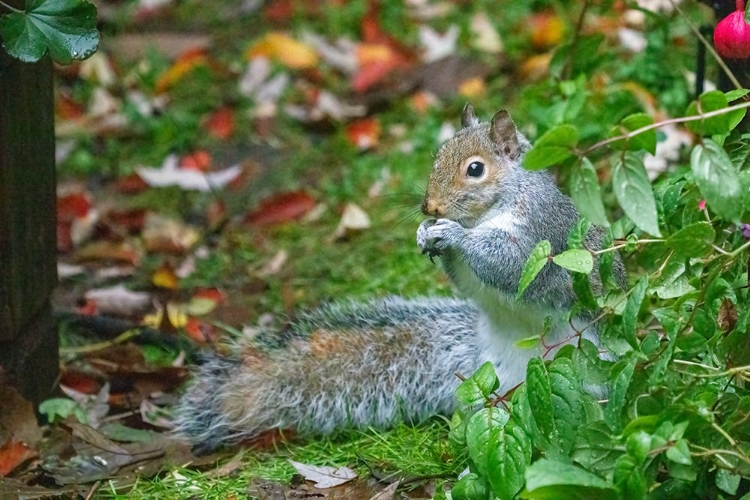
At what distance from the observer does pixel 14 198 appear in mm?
2453

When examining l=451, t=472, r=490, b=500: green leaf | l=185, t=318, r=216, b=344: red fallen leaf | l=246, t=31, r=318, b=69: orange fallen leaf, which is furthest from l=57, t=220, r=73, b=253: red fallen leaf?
l=451, t=472, r=490, b=500: green leaf

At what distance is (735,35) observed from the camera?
200 cm

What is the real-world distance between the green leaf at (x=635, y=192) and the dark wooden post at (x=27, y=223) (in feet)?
4.44

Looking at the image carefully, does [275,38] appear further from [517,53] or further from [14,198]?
[14,198]

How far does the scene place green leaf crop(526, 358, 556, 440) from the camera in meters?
1.77

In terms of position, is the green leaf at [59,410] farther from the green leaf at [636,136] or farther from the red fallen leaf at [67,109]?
the red fallen leaf at [67,109]

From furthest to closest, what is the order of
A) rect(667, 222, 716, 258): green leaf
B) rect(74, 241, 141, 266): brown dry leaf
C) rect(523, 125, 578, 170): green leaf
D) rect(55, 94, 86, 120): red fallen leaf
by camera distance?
1. rect(55, 94, 86, 120): red fallen leaf
2. rect(74, 241, 141, 266): brown dry leaf
3. rect(667, 222, 716, 258): green leaf
4. rect(523, 125, 578, 170): green leaf

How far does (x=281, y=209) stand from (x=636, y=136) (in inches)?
98.9

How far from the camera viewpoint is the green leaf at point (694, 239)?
1693 mm

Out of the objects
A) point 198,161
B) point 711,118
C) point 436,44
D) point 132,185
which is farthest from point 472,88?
point 711,118

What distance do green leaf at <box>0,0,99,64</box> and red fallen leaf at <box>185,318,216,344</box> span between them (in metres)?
1.14

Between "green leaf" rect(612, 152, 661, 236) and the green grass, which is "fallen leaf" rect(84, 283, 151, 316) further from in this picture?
"green leaf" rect(612, 152, 661, 236)

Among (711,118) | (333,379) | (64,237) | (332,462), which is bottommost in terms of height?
(332,462)

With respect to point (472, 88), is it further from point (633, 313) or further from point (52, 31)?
point (633, 313)
